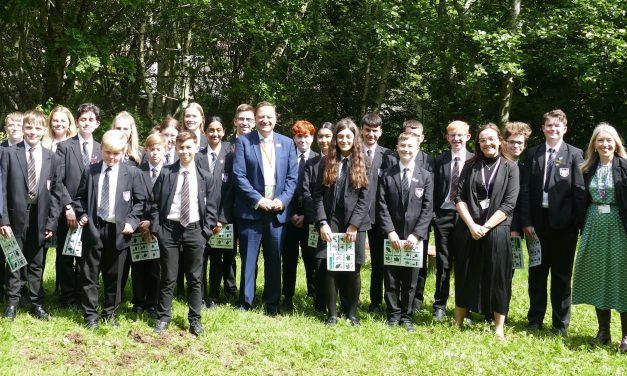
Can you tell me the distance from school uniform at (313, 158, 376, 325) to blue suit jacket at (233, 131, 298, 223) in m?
0.47

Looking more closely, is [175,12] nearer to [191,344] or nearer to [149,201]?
[149,201]

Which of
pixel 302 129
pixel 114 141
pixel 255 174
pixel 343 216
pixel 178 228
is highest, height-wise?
pixel 302 129

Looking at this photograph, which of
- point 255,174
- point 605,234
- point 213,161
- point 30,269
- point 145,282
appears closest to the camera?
point 605,234

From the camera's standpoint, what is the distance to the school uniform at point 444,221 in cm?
706

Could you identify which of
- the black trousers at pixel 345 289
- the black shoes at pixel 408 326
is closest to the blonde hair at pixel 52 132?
the black trousers at pixel 345 289

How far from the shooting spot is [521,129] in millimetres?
6812

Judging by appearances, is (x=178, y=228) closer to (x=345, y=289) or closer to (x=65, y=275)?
(x=65, y=275)

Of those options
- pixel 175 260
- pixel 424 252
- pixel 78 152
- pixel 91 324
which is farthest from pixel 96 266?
pixel 424 252

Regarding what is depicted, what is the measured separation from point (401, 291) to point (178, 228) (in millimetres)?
2341

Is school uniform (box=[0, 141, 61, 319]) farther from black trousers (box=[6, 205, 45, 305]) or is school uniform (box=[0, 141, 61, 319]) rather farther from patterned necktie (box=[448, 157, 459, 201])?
patterned necktie (box=[448, 157, 459, 201])

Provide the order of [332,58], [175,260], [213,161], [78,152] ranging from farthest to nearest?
[332,58], [213,161], [78,152], [175,260]

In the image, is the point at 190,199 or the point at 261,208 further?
the point at 261,208

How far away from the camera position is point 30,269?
631cm

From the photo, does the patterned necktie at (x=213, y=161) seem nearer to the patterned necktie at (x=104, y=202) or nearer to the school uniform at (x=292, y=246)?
the school uniform at (x=292, y=246)
